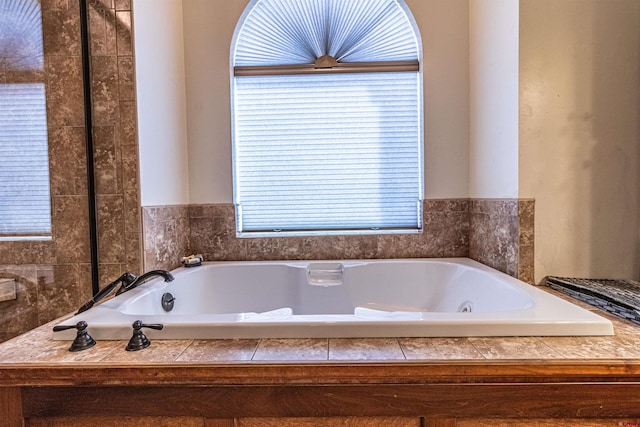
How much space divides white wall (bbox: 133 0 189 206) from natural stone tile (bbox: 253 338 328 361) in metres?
0.98

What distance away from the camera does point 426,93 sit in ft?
6.13

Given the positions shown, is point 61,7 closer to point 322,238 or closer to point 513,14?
point 322,238

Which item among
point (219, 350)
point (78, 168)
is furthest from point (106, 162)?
point (219, 350)

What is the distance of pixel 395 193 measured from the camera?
1947mm

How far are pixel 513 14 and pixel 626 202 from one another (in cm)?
88

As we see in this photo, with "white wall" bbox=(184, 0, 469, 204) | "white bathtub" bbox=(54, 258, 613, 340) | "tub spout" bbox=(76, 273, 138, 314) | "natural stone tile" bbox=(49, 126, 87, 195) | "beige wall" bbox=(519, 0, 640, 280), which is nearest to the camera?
"white bathtub" bbox=(54, 258, 613, 340)

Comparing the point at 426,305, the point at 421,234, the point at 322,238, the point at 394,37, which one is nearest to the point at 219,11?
the point at 394,37

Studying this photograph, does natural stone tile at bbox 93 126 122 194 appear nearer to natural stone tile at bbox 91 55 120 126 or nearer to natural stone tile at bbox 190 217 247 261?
natural stone tile at bbox 91 55 120 126

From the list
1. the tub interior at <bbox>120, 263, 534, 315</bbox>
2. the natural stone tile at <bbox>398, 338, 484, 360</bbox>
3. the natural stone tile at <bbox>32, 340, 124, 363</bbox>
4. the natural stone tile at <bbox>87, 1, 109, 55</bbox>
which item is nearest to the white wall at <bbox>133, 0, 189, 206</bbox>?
the natural stone tile at <bbox>87, 1, 109, 55</bbox>

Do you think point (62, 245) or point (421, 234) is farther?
point (421, 234)

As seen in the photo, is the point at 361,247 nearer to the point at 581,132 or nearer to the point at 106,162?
the point at 581,132

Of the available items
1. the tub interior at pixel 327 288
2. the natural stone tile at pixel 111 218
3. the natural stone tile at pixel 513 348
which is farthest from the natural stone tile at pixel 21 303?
the natural stone tile at pixel 513 348

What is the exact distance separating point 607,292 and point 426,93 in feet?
4.08

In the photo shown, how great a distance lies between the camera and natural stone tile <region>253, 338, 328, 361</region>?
29.8 inches
